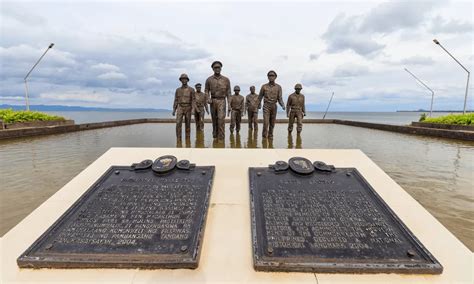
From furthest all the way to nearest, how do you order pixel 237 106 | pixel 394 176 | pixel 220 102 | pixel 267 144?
pixel 237 106
pixel 267 144
pixel 220 102
pixel 394 176

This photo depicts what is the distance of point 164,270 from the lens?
218cm

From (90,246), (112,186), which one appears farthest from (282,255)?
(112,186)

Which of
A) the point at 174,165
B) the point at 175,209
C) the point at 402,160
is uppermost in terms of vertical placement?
the point at 174,165

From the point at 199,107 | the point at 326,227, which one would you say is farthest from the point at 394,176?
the point at 199,107

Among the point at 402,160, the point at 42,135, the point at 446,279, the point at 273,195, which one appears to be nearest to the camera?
the point at 446,279

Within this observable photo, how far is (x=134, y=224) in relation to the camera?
101 inches

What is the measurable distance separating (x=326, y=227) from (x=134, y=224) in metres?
2.08

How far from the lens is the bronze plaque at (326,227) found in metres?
2.16

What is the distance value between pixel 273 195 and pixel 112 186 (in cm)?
219

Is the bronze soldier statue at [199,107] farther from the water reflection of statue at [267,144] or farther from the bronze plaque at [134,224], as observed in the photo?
the bronze plaque at [134,224]

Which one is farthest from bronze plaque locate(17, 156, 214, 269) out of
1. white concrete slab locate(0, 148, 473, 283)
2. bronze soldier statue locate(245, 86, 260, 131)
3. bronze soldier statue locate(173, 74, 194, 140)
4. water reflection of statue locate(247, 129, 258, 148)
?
bronze soldier statue locate(245, 86, 260, 131)

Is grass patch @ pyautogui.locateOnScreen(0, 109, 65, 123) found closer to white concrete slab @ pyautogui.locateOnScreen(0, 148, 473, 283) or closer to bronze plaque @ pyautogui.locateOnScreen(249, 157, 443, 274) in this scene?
white concrete slab @ pyautogui.locateOnScreen(0, 148, 473, 283)

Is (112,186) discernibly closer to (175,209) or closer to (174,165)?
(174,165)

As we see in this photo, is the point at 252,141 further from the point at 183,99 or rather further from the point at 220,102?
the point at 183,99
